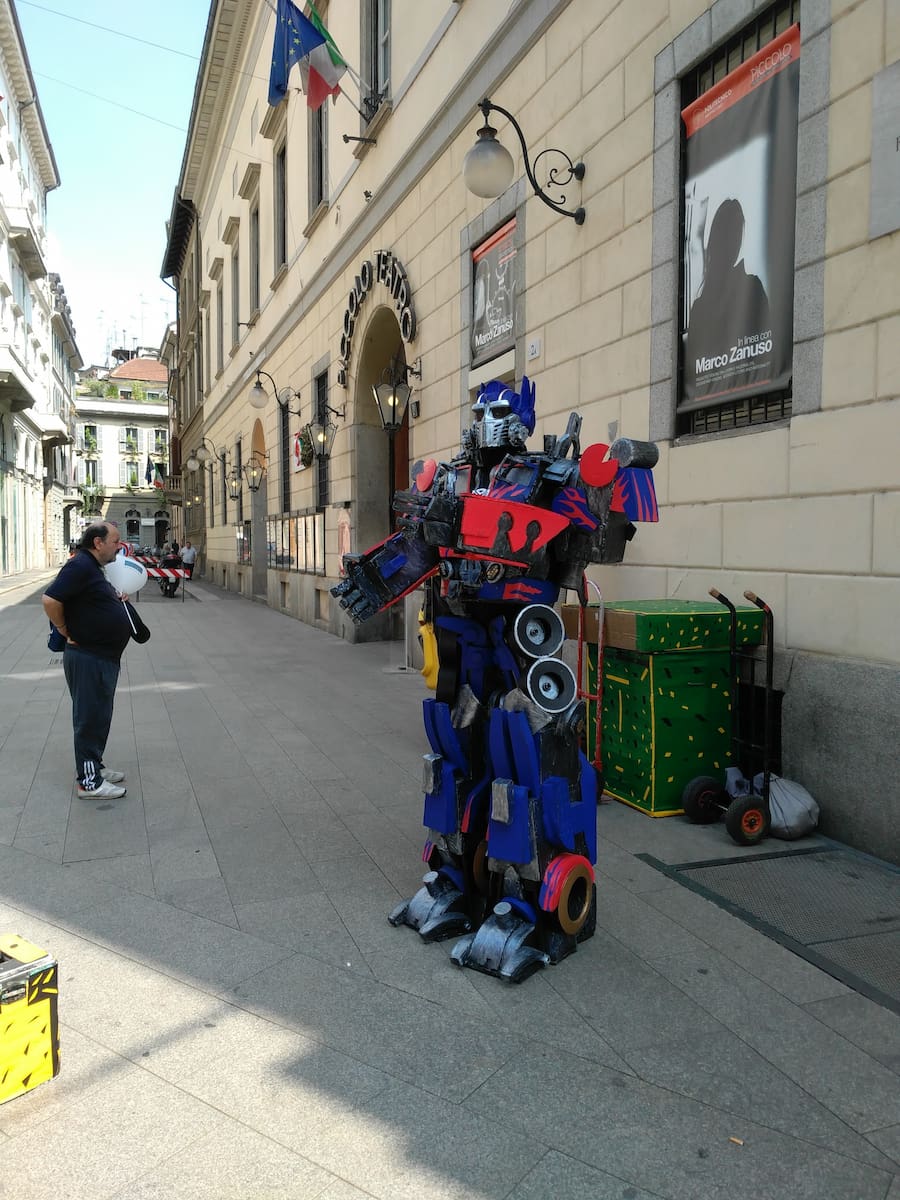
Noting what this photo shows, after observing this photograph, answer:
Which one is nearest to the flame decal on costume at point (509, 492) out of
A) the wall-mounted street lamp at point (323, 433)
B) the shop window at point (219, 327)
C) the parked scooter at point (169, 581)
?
the wall-mounted street lamp at point (323, 433)

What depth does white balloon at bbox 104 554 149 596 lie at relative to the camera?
5.72m

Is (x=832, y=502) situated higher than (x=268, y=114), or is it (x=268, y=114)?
(x=268, y=114)

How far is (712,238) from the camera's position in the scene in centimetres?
559

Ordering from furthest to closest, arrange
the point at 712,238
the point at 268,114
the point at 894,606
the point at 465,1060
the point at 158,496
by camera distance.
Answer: the point at 158,496
the point at 268,114
the point at 712,238
the point at 894,606
the point at 465,1060

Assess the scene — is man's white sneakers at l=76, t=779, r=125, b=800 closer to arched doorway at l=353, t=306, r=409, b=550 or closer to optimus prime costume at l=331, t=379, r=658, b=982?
optimus prime costume at l=331, t=379, r=658, b=982

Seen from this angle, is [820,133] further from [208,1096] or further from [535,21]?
[208,1096]

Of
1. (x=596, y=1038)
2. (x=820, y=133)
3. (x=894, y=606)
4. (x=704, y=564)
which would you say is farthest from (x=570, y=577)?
(x=820, y=133)

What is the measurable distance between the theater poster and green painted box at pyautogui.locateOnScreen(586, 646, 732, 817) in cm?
436

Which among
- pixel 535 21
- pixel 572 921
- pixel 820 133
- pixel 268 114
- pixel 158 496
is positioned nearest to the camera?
pixel 572 921

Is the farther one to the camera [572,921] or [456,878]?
[456,878]

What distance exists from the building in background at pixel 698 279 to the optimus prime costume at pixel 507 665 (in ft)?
6.00

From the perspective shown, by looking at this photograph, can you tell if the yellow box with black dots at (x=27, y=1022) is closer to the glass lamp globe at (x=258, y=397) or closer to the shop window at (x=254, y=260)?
the glass lamp globe at (x=258, y=397)

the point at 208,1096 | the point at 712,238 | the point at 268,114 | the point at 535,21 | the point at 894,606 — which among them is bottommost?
the point at 208,1096

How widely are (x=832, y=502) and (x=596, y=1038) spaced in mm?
3179
